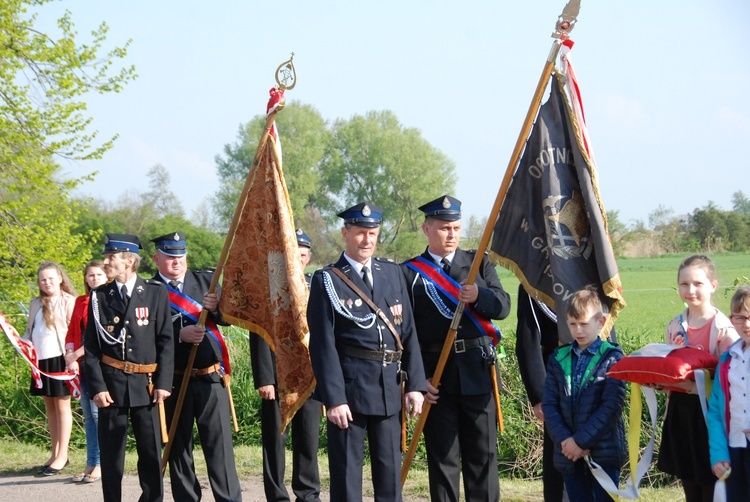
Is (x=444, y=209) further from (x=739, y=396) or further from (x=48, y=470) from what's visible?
(x=48, y=470)

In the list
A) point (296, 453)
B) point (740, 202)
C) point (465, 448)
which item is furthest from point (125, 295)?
point (740, 202)

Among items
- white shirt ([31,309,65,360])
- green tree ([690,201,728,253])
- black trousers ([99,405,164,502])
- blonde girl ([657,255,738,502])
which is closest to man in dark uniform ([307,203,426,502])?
blonde girl ([657,255,738,502])

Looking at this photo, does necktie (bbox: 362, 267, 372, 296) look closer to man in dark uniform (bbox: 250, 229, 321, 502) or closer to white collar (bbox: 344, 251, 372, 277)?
Result: white collar (bbox: 344, 251, 372, 277)

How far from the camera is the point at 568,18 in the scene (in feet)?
17.3

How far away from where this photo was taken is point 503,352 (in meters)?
8.21

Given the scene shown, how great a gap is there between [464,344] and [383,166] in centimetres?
6418

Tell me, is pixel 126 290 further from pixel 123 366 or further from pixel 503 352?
pixel 503 352

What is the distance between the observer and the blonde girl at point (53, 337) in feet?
27.5

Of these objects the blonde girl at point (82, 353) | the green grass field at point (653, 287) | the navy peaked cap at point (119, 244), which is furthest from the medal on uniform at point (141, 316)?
the green grass field at point (653, 287)

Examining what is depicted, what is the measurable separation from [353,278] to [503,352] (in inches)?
131

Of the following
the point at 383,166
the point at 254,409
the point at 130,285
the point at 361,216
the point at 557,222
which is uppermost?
the point at 383,166

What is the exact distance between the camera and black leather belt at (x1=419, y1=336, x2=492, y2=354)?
546 cm

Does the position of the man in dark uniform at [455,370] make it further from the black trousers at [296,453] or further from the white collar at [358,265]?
the black trousers at [296,453]

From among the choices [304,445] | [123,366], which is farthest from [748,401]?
[123,366]
